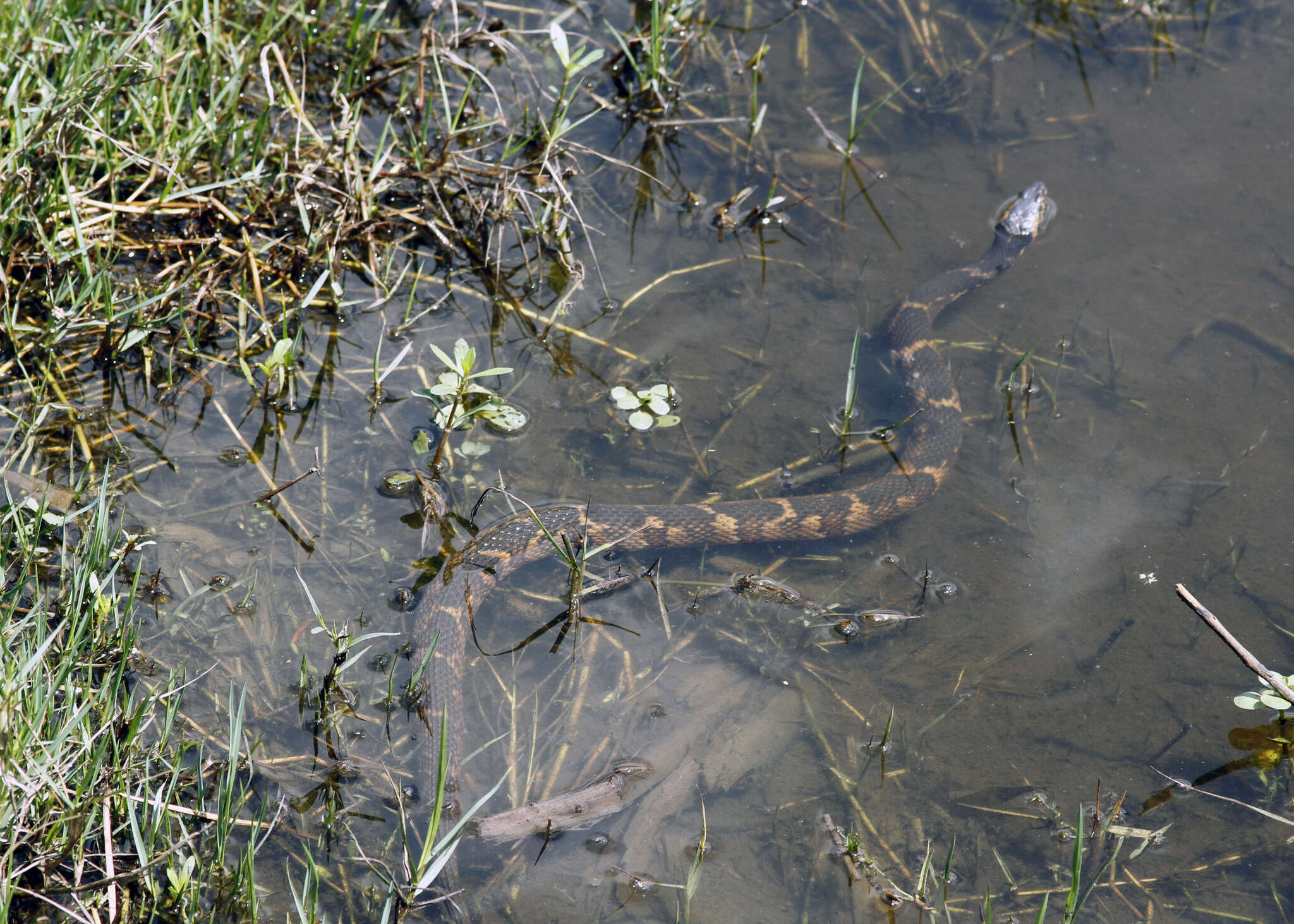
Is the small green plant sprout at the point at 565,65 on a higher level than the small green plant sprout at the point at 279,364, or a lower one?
higher

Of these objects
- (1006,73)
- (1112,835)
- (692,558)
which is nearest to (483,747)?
(692,558)

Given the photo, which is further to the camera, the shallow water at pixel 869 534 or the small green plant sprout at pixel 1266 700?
the small green plant sprout at pixel 1266 700

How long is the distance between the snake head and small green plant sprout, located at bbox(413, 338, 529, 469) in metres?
3.48

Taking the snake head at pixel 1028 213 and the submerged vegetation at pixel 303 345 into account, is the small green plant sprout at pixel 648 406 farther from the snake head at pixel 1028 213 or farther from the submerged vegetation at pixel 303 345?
the snake head at pixel 1028 213

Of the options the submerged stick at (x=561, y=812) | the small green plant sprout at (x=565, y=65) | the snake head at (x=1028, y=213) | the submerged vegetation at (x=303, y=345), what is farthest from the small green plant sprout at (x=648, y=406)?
the snake head at (x=1028, y=213)

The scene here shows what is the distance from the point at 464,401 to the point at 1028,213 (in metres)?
3.93

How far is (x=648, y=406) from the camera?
5.14 metres

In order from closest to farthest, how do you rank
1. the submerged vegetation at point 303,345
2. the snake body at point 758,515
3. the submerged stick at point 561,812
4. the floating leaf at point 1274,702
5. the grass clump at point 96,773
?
1. the grass clump at point 96,773
2. the submerged vegetation at point 303,345
3. the submerged stick at point 561,812
4. the floating leaf at point 1274,702
5. the snake body at point 758,515

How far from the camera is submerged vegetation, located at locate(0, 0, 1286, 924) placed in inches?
135

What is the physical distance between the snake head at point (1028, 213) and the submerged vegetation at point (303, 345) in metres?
0.84

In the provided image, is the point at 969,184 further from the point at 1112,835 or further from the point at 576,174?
the point at 1112,835

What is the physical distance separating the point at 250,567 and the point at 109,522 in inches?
26.8

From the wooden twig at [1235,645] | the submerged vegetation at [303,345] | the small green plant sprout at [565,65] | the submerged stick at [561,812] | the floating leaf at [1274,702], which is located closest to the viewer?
the submerged vegetation at [303,345]

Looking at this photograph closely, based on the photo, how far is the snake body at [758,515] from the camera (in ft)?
14.0
